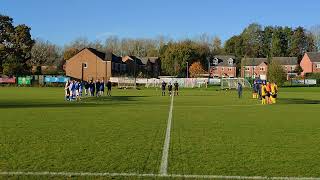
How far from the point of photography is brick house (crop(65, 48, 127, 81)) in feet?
339

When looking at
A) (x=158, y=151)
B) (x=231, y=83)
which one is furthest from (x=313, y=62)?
(x=158, y=151)

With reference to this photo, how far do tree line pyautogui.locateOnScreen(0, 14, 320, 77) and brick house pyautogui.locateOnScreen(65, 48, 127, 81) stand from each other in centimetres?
963

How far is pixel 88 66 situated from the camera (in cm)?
10375

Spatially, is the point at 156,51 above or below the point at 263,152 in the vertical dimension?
above

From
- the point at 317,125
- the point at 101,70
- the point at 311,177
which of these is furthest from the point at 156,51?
the point at 311,177

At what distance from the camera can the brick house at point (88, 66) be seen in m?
103

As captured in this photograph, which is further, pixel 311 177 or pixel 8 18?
pixel 8 18

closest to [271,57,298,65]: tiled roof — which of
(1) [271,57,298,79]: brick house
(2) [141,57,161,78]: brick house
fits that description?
(1) [271,57,298,79]: brick house

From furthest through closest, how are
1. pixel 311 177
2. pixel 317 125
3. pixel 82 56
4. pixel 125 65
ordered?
pixel 125 65
pixel 82 56
pixel 317 125
pixel 311 177

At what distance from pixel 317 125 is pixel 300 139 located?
5.00 meters

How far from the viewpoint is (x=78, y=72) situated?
340ft

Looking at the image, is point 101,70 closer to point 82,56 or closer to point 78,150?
point 82,56

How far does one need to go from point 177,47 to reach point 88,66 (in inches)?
1161

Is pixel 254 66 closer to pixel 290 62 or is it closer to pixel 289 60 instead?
pixel 289 60
